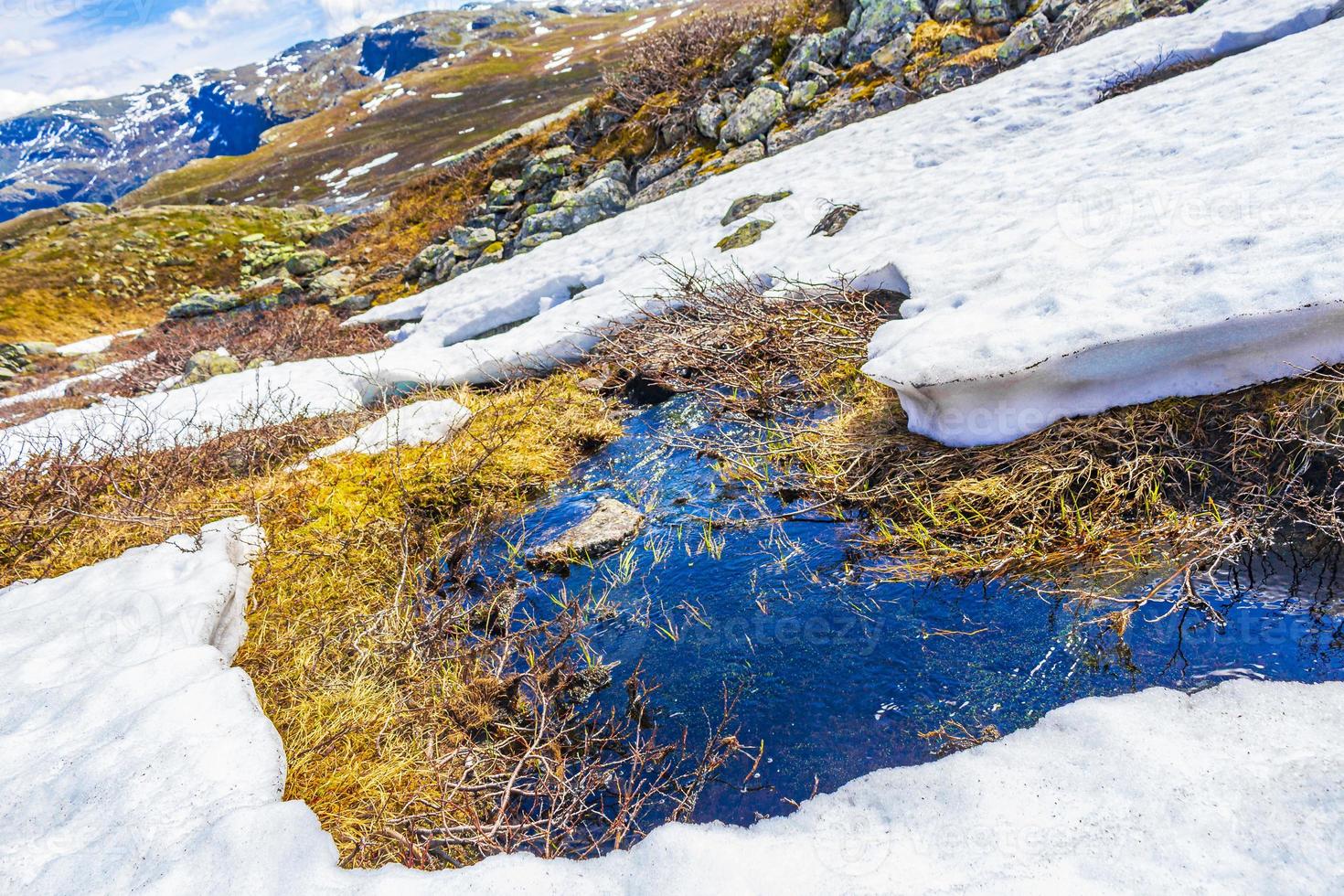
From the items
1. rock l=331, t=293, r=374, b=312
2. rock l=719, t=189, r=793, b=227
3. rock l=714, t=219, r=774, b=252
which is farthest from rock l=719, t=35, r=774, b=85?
rock l=331, t=293, r=374, b=312

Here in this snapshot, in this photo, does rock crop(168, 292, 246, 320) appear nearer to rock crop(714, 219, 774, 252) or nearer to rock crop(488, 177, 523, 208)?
rock crop(488, 177, 523, 208)

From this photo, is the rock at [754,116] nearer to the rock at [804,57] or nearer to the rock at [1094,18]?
the rock at [804,57]

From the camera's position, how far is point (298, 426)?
7281mm

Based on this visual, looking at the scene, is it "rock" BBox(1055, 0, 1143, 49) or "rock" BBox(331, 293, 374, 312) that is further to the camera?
"rock" BBox(331, 293, 374, 312)

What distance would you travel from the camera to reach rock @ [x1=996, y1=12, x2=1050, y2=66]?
1068 cm

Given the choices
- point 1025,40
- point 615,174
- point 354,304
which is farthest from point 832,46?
point 354,304

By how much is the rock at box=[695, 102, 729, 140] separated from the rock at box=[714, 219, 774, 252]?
18.8 ft

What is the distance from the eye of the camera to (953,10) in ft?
38.3

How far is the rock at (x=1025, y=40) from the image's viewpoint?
1068cm

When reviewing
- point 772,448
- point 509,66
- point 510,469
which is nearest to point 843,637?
point 772,448

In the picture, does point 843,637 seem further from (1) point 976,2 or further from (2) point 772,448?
(1) point 976,2

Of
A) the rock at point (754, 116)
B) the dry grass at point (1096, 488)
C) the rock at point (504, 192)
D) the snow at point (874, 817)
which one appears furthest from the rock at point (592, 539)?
the rock at point (504, 192)

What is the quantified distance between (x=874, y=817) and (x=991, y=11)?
45.5ft

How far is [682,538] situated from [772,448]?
1.24 meters
